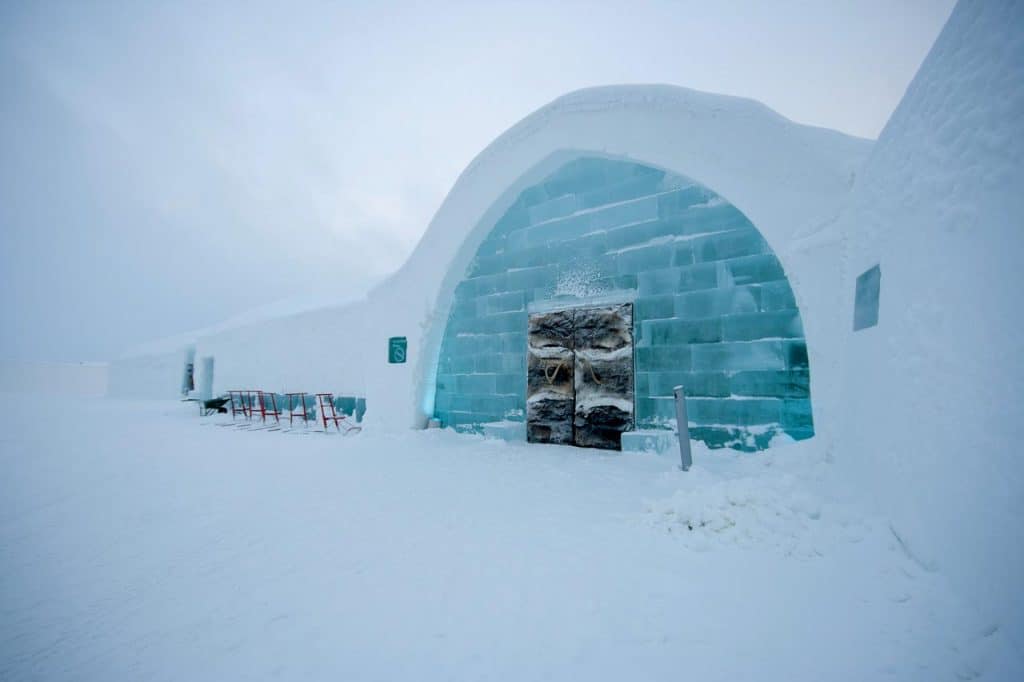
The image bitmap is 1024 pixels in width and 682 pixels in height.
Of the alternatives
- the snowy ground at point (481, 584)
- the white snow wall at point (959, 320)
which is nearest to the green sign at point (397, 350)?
the snowy ground at point (481, 584)

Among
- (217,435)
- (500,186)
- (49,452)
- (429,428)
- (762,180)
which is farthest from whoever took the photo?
(217,435)

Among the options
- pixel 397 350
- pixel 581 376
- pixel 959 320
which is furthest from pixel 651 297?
pixel 397 350

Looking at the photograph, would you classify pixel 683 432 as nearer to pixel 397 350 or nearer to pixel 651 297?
pixel 651 297

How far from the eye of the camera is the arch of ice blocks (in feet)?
14.9

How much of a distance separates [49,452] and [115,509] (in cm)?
452

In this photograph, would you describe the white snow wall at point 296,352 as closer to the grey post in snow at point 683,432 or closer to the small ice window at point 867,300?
the grey post in snow at point 683,432

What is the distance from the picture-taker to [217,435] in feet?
27.9

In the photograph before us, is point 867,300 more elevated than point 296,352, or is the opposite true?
point 867,300

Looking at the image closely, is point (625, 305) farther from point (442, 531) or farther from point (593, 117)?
point (442, 531)

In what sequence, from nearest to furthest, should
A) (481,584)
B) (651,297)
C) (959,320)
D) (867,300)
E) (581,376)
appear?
(959,320) → (481,584) → (867,300) → (651,297) → (581,376)

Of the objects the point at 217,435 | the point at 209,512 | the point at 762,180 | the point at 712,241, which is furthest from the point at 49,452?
the point at 762,180

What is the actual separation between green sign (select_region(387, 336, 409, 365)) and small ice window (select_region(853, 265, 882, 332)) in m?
6.64

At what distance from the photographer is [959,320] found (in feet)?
6.58

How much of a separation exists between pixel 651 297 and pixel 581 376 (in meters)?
1.48
